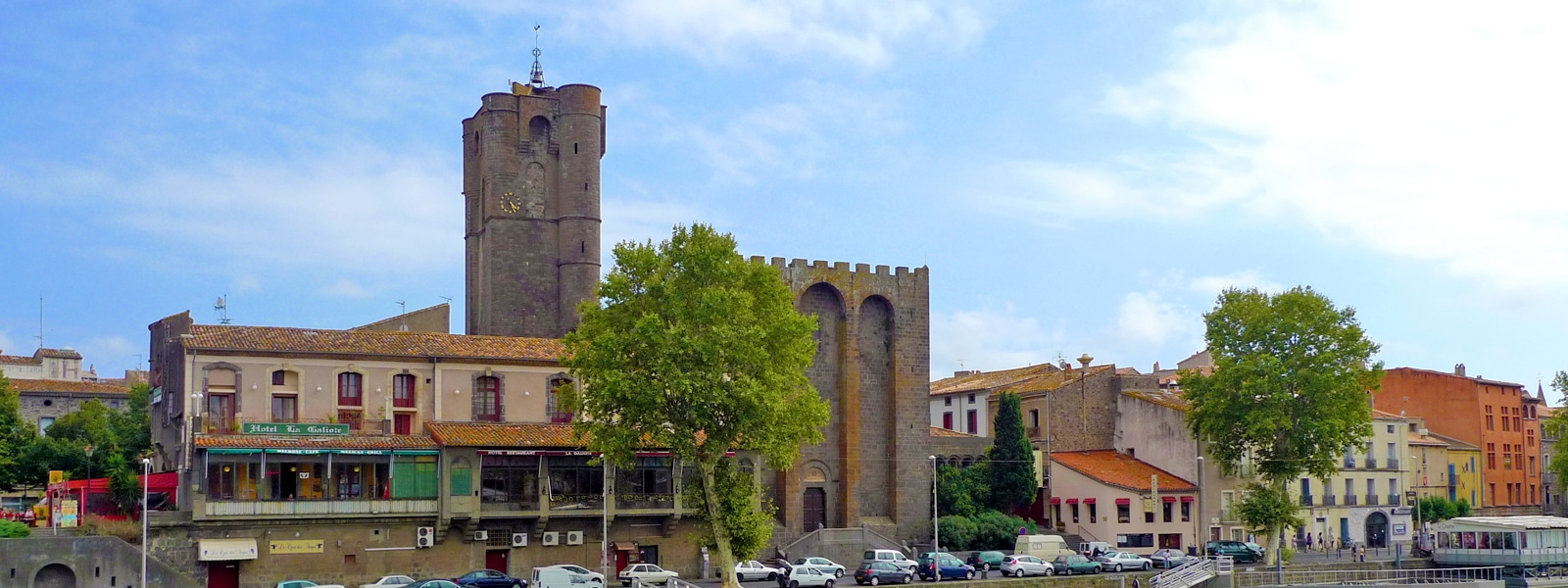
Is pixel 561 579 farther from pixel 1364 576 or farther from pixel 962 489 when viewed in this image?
pixel 1364 576

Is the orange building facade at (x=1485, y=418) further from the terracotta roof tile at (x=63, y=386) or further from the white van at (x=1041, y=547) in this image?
the terracotta roof tile at (x=63, y=386)

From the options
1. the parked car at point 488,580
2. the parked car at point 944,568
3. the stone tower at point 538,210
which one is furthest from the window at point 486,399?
the parked car at point 944,568

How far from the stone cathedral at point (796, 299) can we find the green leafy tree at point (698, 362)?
55.2 ft

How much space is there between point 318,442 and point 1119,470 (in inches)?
1692

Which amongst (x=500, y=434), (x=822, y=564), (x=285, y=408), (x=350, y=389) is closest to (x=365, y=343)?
(x=350, y=389)

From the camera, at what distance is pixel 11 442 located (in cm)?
7269

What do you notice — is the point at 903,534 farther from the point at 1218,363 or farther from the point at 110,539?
the point at 110,539

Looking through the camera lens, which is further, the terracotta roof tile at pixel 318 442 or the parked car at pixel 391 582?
the terracotta roof tile at pixel 318 442

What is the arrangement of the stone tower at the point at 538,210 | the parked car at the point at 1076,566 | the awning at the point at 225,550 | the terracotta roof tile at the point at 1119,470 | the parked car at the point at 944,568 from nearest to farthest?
the awning at the point at 225,550, the parked car at the point at 944,568, the parked car at the point at 1076,566, the terracotta roof tile at the point at 1119,470, the stone tower at the point at 538,210

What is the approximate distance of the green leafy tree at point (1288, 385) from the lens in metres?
69.6

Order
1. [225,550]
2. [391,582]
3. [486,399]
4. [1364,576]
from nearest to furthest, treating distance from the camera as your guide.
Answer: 1. [391,582]
2. [225,550]
3. [486,399]
4. [1364,576]

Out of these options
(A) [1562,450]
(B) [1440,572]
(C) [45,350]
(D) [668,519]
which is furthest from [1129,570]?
(C) [45,350]

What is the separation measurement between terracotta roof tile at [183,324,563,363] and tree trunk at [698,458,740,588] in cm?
1194

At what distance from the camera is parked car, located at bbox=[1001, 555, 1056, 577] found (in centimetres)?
6319
